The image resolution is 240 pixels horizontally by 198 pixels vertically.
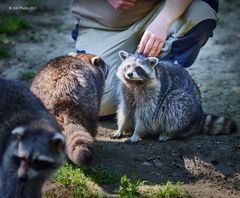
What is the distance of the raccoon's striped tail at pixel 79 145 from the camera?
13.9 feet

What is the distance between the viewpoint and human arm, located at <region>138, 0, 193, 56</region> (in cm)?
558

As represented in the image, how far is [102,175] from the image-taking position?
4.68m

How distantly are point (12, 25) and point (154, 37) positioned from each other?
11.0ft

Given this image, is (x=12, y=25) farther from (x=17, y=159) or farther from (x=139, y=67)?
(x=17, y=159)

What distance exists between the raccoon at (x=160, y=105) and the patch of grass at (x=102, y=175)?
0.76 metres

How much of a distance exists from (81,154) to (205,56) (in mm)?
3915

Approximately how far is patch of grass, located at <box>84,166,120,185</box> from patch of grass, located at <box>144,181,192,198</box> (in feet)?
1.06

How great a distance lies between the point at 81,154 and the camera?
4.24m

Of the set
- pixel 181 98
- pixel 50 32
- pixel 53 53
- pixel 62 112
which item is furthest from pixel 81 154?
pixel 50 32

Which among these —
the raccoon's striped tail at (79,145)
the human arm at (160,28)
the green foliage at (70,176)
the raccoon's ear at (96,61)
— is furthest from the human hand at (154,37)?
the green foliage at (70,176)

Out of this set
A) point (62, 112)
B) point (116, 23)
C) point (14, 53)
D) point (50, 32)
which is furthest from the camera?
point (50, 32)

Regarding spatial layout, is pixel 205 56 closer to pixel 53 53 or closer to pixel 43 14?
pixel 53 53

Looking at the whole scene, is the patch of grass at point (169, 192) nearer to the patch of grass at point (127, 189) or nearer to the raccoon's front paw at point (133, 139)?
the patch of grass at point (127, 189)

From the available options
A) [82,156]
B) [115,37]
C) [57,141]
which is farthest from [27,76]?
[57,141]
